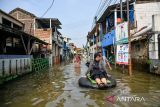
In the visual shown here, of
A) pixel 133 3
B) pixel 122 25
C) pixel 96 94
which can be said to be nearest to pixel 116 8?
pixel 133 3

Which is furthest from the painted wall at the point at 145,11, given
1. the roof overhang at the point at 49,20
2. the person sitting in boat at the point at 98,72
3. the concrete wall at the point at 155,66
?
the person sitting in boat at the point at 98,72

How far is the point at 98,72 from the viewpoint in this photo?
12.6 m

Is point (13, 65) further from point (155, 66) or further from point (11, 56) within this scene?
point (155, 66)

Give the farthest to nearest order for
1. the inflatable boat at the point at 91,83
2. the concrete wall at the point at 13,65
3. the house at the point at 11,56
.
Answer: the house at the point at 11,56 → the concrete wall at the point at 13,65 → the inflatable boat at the point at 91,83

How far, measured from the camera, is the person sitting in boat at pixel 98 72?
12.1 m

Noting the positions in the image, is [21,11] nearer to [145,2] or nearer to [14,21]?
[14,21]

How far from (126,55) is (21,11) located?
21.0 m

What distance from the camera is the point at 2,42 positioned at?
1912 centimetres

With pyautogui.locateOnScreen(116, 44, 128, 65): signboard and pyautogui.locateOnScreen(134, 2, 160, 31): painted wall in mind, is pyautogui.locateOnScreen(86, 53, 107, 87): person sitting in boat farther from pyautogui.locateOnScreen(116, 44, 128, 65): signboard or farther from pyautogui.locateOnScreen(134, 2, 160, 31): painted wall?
pyautogui.locateOnScreen(134, 2, 160, 31): painted wall

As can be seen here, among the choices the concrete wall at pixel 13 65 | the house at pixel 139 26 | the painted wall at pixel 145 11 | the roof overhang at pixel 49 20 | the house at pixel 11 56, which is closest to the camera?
the concrete wall at pixel 13 65

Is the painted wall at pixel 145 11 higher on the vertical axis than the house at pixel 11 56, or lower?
higher

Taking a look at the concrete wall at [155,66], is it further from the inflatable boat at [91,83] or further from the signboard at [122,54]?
the inflatable boat at [91,83]

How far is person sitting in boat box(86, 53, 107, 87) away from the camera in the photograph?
1212 cm

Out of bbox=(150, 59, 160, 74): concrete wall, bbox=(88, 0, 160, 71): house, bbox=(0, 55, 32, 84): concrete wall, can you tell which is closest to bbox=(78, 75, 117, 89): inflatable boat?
bbox=(0, 55, 32, 84): concrete wall
